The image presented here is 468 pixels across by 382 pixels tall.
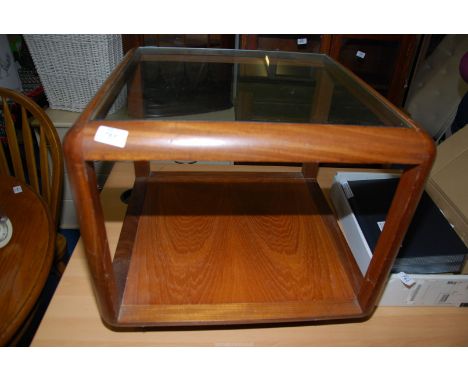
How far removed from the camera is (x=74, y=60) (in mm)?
1132

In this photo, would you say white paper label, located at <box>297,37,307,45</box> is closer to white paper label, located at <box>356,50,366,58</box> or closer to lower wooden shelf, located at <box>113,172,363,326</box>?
white paper label, located at <box>356,50,366,58</box>

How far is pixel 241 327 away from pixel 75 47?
1.04 m

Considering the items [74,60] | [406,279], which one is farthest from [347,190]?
[74,60]

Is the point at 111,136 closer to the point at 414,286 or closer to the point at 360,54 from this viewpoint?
the point at 414,286

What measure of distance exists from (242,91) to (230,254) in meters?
0.33

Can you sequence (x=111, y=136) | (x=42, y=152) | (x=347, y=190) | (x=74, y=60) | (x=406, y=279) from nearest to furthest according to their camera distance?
(x=111, y=136)
(x=406, y=279)
(x=347, y=190)
(x=42, y=152)
(x=74, y=60)

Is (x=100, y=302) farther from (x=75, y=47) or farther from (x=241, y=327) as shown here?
(x=75, y=47)

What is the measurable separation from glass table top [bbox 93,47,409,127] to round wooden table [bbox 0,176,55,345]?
386 millimetres

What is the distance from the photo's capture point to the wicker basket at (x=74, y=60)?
1091mm

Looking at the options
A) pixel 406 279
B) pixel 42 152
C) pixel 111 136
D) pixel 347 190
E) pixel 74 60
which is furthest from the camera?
pixel 74 60

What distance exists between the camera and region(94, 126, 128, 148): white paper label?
0.36 m

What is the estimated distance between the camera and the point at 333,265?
25.6 inches
